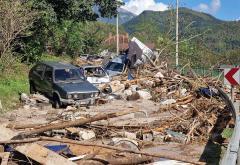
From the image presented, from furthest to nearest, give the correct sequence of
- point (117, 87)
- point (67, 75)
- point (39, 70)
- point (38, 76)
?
1. point (117, 87)
2. point (39, 70)
3. point (38, 76)
4. point (67, 75)

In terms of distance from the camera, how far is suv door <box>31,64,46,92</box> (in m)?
22.2

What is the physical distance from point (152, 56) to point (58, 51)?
633 inches

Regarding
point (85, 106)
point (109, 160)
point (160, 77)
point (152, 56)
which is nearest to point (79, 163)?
point (109, 160)

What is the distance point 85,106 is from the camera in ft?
66.4

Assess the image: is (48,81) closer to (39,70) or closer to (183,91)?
(39,70)

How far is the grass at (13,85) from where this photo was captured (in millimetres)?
20188

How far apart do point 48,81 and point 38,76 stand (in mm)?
1503

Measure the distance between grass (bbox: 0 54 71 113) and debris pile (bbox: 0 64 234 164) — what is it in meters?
0.66

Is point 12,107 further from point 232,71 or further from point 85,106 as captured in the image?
point 232,71

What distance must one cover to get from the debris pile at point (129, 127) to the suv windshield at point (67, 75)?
1.15 meters

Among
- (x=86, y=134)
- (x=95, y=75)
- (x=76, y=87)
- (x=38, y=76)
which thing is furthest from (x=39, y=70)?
(x=86, y=134)

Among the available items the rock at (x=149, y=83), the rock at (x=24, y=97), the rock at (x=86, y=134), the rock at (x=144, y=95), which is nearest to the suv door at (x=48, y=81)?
the rock at (x=24, y=97)

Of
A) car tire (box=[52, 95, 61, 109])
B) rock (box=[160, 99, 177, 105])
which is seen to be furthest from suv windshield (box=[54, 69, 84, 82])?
rock (box=[160, 99, 177, 105])

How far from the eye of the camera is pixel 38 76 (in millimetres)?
22531
